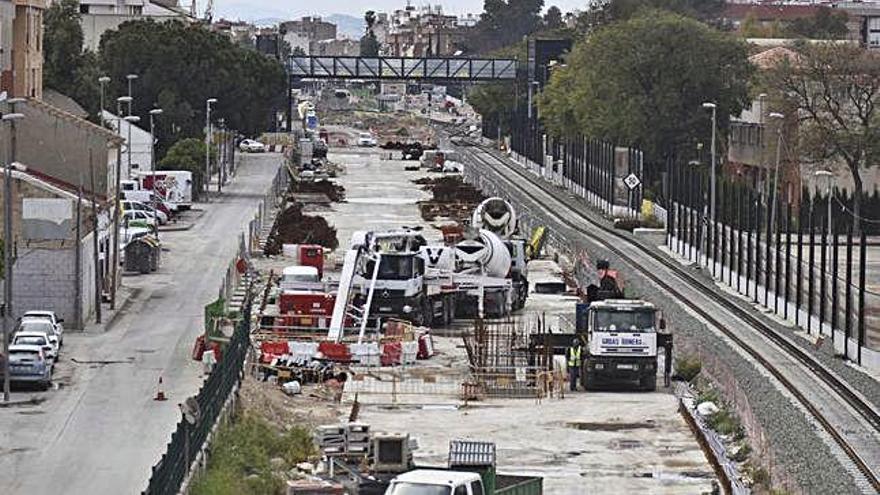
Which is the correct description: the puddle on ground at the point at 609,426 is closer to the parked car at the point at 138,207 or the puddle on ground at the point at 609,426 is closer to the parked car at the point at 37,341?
the parked car at the point at 37,341

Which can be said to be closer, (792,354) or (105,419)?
(105,419)

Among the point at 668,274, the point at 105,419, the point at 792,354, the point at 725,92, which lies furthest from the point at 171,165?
the point at 105,419

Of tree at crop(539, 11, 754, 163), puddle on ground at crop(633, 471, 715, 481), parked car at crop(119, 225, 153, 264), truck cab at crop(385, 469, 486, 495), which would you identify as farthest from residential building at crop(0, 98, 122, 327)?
tree at crop(539, 11, 754, 163)

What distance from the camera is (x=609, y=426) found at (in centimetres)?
4638

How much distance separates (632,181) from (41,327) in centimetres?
5464

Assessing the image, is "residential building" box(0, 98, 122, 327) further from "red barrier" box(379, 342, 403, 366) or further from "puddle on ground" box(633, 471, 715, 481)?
"puddle on ground" box(633, 471, 715, 481)

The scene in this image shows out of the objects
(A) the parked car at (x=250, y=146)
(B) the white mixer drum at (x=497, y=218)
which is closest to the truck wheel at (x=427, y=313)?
(B) the white mixer drum at (x=497, y=218)

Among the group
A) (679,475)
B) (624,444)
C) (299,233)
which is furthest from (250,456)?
(299,233)

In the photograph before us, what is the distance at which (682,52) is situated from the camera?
12381cm

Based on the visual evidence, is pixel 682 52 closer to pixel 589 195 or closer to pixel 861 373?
pixel 589 195

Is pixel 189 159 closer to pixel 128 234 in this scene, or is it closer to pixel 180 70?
pixel 180 70

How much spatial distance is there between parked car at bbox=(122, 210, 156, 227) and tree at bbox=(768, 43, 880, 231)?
115 feet

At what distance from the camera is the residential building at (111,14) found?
157625 millimetres

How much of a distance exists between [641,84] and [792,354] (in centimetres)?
7053
